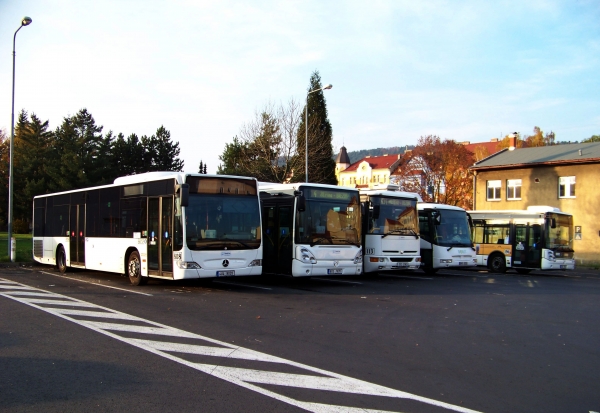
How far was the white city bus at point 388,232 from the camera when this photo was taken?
1881cm

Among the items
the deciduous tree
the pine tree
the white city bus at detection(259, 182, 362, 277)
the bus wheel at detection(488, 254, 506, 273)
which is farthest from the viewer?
the deciduous tree

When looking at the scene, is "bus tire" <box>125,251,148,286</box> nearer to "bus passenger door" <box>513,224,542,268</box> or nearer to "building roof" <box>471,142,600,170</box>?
"bus passenger door" <box>513,224,542,268</box>

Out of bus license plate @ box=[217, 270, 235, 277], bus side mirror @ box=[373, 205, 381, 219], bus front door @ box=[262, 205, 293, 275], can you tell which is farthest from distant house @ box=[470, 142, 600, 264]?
bus license plate @ box=[217, 270, 235, 277]

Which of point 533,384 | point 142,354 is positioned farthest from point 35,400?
point 533,384

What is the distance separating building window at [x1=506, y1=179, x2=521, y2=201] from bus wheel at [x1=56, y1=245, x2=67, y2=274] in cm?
A: 3625

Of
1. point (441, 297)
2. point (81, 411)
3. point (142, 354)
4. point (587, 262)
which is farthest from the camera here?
point (587, 262)

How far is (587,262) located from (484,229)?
17.1 metres

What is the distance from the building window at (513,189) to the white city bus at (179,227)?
116 feet

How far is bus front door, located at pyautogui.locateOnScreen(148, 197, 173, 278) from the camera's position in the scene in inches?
568

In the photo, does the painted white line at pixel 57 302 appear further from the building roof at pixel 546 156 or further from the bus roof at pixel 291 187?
the building roof at pixel 546 156

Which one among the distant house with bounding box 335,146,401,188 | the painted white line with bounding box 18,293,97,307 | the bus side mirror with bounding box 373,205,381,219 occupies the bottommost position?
the painted white line with bounding box 18,293,97,307

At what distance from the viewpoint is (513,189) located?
151 ft

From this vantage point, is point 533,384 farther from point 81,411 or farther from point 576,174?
point 576,174

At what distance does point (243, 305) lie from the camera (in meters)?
12.4
